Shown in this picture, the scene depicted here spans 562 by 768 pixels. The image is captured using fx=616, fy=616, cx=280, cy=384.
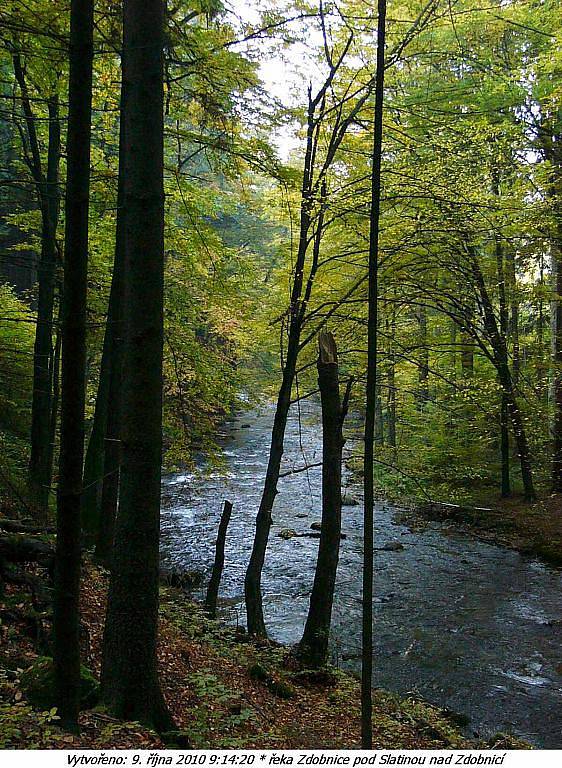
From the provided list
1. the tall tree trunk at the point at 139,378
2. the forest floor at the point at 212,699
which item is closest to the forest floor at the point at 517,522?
the forest floor at the point at 212,699

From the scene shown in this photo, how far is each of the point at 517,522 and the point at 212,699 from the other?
9.95m

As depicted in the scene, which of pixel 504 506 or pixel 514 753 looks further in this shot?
pixel 504 506

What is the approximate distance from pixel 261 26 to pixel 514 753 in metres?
7.37

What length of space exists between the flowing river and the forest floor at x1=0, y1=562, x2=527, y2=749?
0.88 metres

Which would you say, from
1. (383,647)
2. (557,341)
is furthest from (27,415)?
(557,341)

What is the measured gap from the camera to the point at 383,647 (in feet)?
28.1

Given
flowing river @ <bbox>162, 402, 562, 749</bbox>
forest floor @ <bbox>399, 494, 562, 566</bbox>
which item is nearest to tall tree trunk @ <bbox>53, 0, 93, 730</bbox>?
flowing river @ <bbox>162, 402, 562, 749</bbox>

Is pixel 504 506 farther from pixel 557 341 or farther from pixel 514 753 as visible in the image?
pixel 514 753

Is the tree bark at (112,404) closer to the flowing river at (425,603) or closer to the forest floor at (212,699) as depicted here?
the forest floor at (212,699)

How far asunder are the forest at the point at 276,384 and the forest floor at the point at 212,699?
0.11ft

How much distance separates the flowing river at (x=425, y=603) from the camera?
7.31m

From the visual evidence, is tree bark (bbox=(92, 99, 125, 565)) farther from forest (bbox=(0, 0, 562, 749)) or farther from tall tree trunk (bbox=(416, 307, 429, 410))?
tall tree trunk (bbox=(416, 307, 429, 410))

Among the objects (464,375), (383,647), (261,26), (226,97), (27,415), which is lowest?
(383,647)

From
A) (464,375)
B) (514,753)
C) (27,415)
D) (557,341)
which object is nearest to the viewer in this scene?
(514,753)
